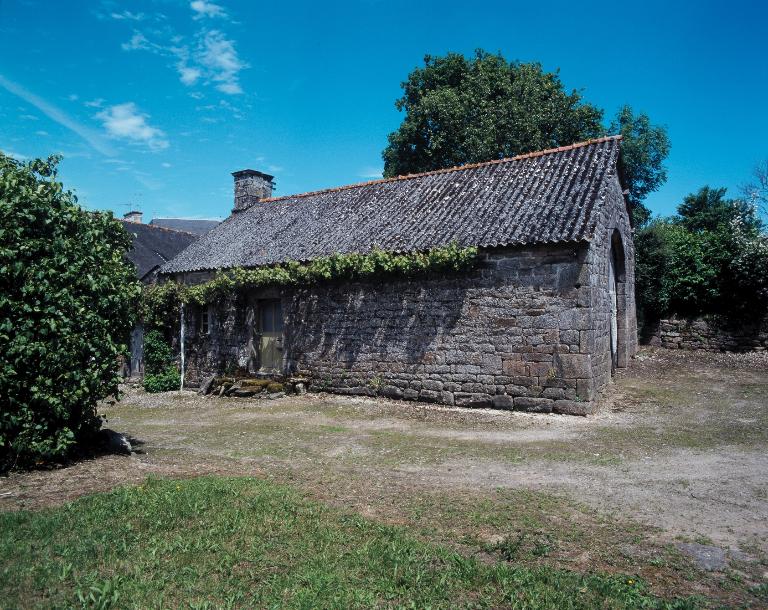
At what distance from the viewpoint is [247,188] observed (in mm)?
20328

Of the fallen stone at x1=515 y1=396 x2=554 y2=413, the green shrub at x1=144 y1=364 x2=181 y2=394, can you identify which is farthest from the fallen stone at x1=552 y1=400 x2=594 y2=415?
the green shrub at x1=144 y1=364 x2=181 y2=394

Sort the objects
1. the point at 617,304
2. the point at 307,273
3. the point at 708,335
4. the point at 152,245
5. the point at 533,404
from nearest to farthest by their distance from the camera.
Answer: the point at 533,404
the point at 307,273
the point at 617,304
the point at 708,335
the point at 152,245

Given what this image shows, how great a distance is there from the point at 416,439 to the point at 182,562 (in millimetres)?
5351

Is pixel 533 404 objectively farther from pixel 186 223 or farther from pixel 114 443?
pixel 186 223

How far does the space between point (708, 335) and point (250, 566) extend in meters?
16.0

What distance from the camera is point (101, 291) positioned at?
684 centimetres

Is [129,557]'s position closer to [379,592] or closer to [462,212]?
[379,592]

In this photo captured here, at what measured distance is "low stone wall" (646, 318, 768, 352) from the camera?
1525 centimetres

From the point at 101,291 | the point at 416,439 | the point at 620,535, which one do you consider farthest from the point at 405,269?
the point at 620,535

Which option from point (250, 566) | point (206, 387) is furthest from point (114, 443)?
point (206, 387)

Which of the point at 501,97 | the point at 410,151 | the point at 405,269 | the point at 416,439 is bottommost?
the point at 416,439

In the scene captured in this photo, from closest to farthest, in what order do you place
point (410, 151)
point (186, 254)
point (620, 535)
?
point (620, 535), point (186, 254), point (410, 151)

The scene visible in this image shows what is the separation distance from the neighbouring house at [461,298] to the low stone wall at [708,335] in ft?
4.11

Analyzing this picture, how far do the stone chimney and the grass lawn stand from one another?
644 inches
